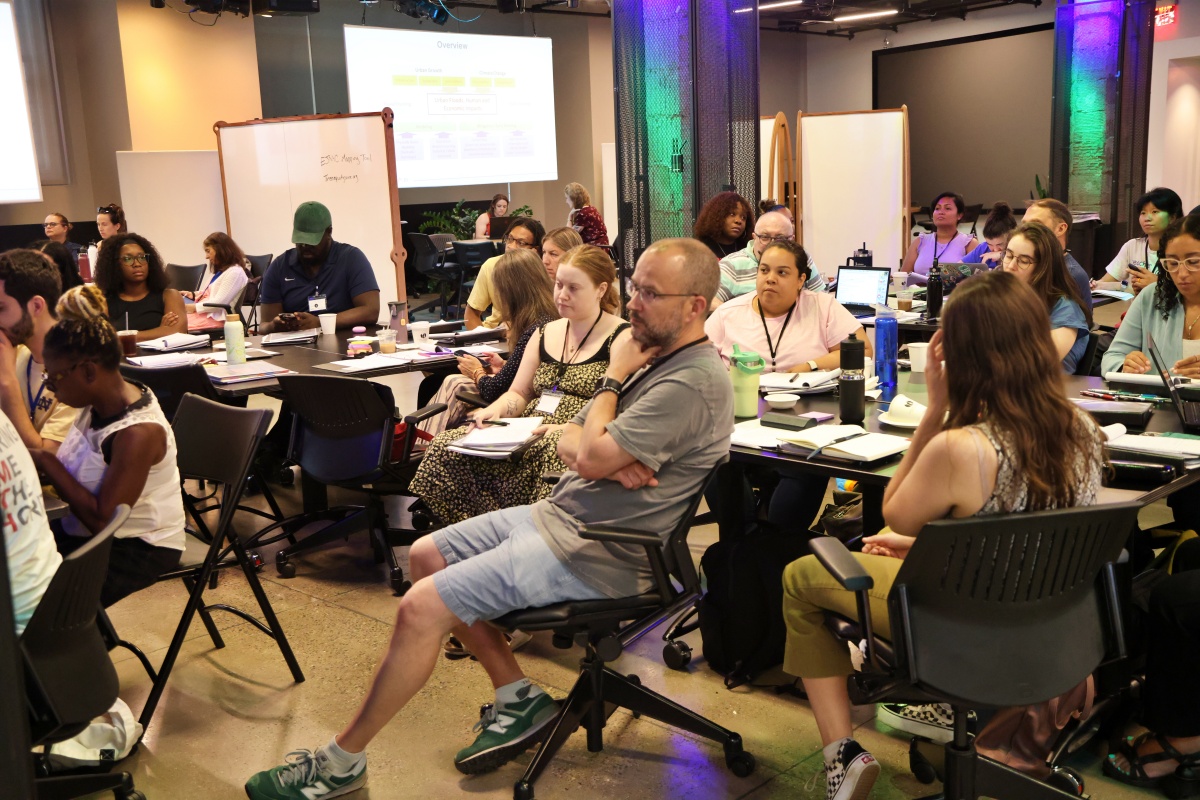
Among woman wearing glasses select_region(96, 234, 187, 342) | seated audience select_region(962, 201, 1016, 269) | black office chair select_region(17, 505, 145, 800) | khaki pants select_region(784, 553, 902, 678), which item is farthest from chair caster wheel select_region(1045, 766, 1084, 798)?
seated audience select_region(962, 201, 1016, 269)

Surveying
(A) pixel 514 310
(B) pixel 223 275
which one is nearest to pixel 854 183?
(B) pixel 223 275

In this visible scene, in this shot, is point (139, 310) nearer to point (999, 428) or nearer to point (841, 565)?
point (841, 565)

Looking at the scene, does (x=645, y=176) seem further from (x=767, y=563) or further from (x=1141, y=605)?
A: (x=1141, y=605)

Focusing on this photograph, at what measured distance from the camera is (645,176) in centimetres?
638

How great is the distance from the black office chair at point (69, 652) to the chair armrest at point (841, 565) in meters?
1.36

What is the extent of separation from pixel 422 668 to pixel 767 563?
99 cm

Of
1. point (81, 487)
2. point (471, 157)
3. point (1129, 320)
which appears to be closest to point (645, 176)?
point (1129, 320)

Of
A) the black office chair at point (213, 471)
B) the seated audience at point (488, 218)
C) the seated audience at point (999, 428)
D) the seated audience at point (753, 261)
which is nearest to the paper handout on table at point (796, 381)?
the seated audience at point (999, 428)

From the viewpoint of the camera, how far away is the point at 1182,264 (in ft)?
10.9

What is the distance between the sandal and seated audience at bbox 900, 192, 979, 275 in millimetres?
4963

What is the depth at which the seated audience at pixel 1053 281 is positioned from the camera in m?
3.68

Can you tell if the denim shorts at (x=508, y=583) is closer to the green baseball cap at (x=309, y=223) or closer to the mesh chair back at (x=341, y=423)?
the mesh chair back at (x=341, y=423)

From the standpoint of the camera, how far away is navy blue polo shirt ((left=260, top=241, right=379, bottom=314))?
5453 mm

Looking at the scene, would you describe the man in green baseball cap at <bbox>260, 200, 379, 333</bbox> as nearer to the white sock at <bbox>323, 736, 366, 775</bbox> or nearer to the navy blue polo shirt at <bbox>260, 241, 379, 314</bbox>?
the navy blue polo shirt at <bbox>260, 241, 379, 314</bbox>
